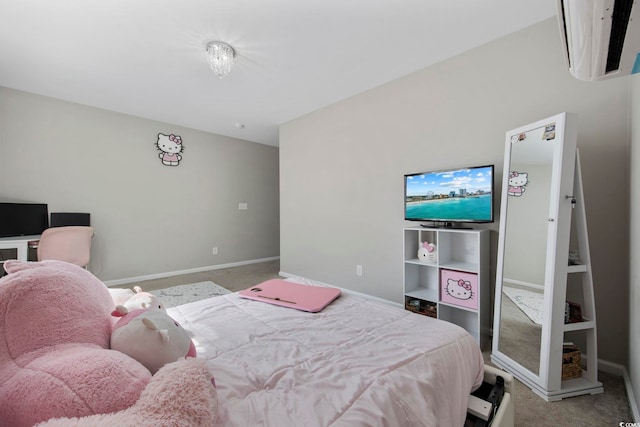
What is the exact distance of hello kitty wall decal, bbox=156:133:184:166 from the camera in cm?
414

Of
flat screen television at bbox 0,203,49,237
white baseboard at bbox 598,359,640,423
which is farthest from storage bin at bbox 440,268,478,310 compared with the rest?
flat screen television at bbox 0,203,49,237

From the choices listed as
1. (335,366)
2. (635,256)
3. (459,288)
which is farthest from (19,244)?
(635,256)

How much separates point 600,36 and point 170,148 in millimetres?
4759

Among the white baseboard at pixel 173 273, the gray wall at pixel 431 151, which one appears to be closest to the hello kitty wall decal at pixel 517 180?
the gray wall at pixel 431 151

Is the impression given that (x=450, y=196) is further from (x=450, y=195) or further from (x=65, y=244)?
(x=65, y=244)

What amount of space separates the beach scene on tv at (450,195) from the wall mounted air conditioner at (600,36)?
46.4 inches

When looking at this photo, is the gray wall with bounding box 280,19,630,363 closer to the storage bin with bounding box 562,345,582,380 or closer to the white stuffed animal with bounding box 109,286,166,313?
the storage bin with bounding box 562,345,582,380

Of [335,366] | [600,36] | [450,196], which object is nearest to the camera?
[600,36]

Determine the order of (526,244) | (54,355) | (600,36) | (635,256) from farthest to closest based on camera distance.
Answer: (526,244), (635,256), (600,36), (54,355)

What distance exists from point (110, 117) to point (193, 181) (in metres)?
1.38

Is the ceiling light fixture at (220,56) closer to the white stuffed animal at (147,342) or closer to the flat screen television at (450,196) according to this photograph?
the flat screen television at (450,196)

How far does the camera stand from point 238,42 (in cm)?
220

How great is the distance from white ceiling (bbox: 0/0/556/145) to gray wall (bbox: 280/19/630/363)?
22 cm

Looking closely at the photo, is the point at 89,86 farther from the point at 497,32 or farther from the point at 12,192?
the point at 497,32
